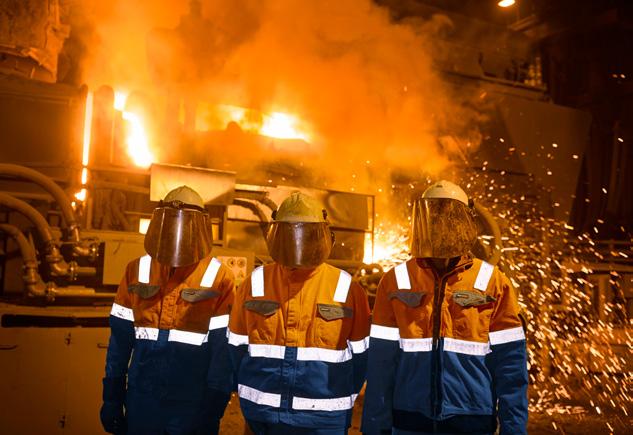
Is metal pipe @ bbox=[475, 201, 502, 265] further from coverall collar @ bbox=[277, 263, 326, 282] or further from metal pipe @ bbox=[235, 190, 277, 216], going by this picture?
coverall collar @ bbox=[277, 263, 326, 282]

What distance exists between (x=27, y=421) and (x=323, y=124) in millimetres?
6611

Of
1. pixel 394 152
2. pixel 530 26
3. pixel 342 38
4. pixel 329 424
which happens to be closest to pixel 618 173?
pixel 530 26

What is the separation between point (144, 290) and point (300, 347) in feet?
3.30

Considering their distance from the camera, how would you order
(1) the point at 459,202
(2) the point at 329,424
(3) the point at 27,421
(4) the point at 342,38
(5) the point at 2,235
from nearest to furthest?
1. (2) the point at 329,424
2. (1) the point at 459,202
3. (3) the point at 27,421
4. (5) the point at 2,235
5. (4) the point at 342,38

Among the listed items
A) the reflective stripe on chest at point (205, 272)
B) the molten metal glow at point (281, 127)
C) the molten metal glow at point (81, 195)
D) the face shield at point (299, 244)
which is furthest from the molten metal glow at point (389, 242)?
the face shield at point (299, 244)

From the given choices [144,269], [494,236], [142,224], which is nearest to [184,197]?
[144,269]

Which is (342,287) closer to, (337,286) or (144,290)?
(337,286)

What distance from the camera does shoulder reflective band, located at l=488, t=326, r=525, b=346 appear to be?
7.70 ft

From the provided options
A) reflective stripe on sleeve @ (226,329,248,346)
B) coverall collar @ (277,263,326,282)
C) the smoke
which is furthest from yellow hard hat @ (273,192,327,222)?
the smoke

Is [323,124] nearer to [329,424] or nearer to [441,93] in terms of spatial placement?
[441,93]

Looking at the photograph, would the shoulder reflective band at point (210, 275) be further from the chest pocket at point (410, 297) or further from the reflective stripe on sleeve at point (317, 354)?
the chest pocket at point (410, 297)

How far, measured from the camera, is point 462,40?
1169 centimetres

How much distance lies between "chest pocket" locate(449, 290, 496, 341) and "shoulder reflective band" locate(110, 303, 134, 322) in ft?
5.90

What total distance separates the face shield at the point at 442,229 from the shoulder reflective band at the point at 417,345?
431mm
